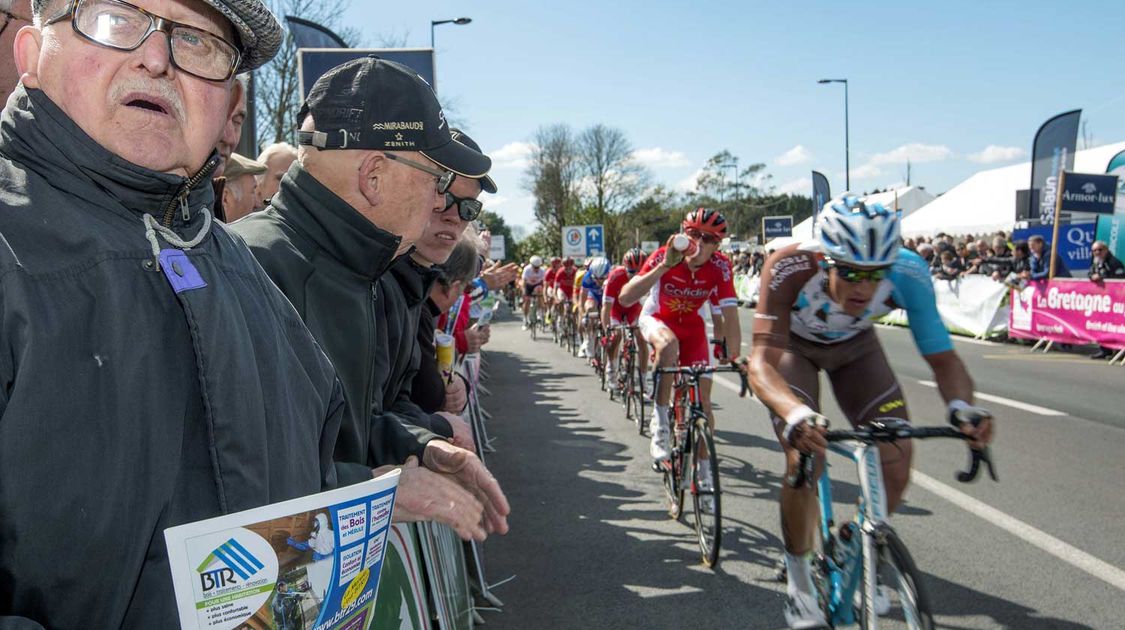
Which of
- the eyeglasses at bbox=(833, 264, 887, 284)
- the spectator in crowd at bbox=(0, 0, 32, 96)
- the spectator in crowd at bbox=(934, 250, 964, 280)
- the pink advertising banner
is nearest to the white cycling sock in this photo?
the eyeglasses at bbox=(833, 264, 887, 284)

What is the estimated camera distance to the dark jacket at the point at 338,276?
2.14 m

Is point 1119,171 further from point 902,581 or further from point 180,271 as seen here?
point 180,271

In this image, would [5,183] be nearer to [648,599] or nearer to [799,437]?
[799,437]

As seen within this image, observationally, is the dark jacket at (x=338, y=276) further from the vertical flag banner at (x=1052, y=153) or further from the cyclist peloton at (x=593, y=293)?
the vertical flag banner at (x=1052, y=153)

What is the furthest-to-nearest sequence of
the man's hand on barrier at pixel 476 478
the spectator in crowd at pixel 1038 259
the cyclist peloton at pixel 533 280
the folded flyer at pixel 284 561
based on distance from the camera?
the cyclist peloton at pixel 533 280 < the spectator in crowd at pixel 1038 259 < the man's hand on barrier at pixel 476 478 < the folded flyer at pixel 284 561

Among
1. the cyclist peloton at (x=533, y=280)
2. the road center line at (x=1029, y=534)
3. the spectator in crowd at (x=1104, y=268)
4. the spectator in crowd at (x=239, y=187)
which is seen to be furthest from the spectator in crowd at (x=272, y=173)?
the cyclist peloton at (x=533, y=280)

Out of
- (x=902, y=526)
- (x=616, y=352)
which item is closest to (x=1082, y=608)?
(x=902, y=526)

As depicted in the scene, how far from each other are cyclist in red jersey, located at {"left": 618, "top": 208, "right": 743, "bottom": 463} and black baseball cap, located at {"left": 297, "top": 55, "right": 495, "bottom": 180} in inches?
165

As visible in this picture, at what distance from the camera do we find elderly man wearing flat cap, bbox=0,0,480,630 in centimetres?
108

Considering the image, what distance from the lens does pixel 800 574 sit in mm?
3787

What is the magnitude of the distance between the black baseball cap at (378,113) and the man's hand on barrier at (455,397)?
72.0 inches

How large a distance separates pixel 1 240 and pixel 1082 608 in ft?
15.5

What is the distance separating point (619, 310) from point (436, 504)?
984 cm

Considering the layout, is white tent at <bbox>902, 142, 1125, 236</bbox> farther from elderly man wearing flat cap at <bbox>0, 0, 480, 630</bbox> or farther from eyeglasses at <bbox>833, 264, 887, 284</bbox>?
elderly man wearing flat cap at <bbox>0, 0, 480, 630</bbox>
